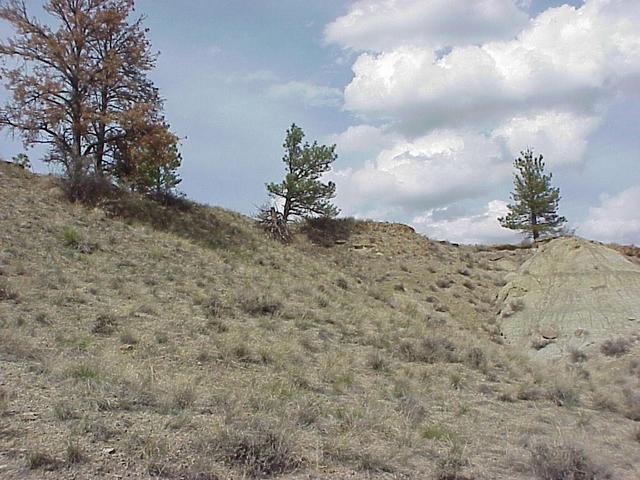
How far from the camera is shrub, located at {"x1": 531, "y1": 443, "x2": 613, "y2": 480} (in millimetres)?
7203

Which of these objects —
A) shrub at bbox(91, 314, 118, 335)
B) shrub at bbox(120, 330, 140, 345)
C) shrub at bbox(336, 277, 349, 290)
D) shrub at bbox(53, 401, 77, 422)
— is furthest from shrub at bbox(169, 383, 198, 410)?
shrub at bbox(336, 277, 349, 290)

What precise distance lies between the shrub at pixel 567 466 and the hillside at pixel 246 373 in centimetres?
3

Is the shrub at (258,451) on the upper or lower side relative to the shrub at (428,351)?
Result: lower

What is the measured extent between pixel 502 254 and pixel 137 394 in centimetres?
3152

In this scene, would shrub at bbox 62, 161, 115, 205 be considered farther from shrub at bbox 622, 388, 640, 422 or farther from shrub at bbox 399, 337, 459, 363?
shrub at bbox 622, 388, 640, 422

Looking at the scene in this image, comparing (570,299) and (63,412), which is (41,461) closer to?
(63,412)

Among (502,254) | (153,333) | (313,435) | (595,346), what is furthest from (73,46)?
(502,254)

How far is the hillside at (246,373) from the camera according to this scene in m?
6.88

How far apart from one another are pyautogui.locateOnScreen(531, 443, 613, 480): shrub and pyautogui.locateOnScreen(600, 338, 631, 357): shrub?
41.7 ft

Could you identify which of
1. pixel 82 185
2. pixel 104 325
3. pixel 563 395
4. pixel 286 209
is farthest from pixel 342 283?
pixel 104 325

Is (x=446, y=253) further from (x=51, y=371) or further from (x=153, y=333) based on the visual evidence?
(x=51, y=371)

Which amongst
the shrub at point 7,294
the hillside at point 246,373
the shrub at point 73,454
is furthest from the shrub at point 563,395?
the shrub at point 7,294

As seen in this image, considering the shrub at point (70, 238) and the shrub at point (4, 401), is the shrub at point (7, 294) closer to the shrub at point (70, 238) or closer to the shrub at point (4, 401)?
the shrub at point (70, 238)

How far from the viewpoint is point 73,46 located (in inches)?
989
